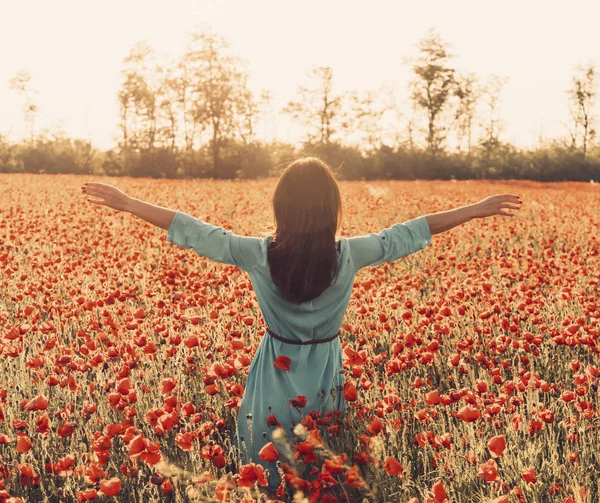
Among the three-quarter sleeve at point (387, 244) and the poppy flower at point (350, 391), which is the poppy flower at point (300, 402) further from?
the three-quarter sleeve at point (387, 244)

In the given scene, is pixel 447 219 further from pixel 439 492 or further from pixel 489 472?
pixel 439 492

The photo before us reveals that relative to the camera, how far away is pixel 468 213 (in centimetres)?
315

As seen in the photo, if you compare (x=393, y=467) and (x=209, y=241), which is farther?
(x=209, y=241)

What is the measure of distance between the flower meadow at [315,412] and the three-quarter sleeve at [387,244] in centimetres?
47

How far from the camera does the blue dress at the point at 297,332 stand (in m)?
2.93

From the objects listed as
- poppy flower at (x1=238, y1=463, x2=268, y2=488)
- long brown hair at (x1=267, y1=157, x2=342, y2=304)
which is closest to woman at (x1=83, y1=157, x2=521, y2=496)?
long brown hair at (x1=267, y1=157, x2=342, y2=304)

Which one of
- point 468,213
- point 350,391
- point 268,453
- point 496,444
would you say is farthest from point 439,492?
point 468,213

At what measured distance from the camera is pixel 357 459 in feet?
7.89

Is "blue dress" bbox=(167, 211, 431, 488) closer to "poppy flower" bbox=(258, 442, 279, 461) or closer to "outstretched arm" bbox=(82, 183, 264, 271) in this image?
"outstretched arm" bbox=(82, 183, 264, 271)

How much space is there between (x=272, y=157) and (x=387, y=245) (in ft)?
135

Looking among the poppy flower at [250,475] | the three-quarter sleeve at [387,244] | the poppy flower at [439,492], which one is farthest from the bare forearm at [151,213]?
the poppy flower at [439,492]

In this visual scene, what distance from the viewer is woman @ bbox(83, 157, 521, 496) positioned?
2795 mm

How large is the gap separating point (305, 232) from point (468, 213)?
94 centimetres

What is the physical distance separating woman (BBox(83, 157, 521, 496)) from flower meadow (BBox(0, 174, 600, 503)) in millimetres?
130
